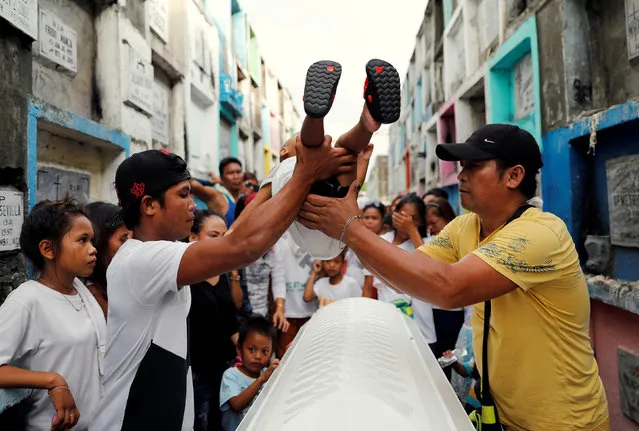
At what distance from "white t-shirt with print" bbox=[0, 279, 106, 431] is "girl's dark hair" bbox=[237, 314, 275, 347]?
3.33 ft

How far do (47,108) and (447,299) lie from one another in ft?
10.0

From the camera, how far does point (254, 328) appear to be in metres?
2.90

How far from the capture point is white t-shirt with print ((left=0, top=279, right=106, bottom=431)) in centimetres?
173

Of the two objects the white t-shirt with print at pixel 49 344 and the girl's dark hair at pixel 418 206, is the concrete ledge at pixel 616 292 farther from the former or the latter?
the white t-shirt with print at pixel 49 344

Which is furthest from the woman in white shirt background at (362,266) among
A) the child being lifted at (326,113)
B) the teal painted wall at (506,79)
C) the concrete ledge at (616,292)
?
the teal painted wall at (506,79)

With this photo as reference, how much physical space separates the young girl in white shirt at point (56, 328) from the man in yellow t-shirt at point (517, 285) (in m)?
1.03

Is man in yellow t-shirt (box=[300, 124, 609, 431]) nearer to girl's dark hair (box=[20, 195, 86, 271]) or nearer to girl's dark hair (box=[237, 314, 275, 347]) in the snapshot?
girl's dark hair (box=[20, 195, 86, 271])

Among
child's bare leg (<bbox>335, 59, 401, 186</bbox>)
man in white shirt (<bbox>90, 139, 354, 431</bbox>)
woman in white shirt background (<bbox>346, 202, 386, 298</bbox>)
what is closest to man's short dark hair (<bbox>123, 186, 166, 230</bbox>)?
man in white shirt (<bbox>90, 139, 354, 431</bbox>)

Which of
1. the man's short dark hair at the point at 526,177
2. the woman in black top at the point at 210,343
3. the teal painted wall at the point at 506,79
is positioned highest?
the teal painted wall at the point at 506,79

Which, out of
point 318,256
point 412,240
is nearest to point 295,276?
point 412,240

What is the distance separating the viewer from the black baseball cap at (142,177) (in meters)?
1.59

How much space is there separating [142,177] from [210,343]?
136cm

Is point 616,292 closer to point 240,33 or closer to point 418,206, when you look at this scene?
point 418,206

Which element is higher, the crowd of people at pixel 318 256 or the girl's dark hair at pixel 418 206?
the girl's dark hair at pixel 418 206
